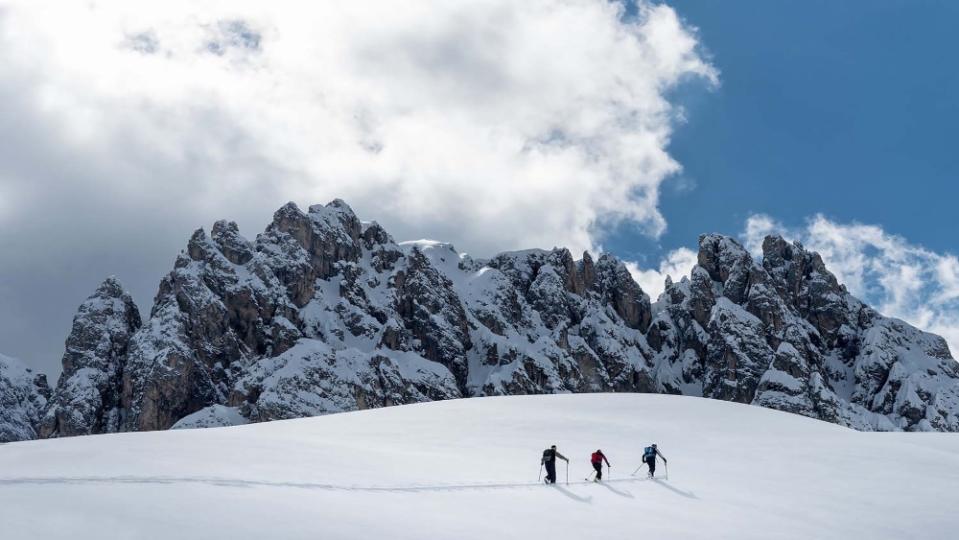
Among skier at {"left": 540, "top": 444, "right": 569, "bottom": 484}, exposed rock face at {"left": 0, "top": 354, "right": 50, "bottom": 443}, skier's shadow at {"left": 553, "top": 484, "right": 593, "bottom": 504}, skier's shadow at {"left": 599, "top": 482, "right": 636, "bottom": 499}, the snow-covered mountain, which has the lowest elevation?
skier's shadow at {"left": 553, "top": 484, "right": 593, "bottom": 504}

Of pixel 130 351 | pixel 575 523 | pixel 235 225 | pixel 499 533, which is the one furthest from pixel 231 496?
pixel 235 225

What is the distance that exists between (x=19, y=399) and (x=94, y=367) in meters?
23.0

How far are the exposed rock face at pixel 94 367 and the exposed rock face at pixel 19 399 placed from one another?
1146cm

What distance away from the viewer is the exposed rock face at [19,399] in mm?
161250

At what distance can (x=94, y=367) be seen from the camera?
160 m

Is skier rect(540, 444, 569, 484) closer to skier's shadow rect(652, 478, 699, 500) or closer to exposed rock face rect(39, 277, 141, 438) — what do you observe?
skier's shadow rect(652, 478, 699, 500)

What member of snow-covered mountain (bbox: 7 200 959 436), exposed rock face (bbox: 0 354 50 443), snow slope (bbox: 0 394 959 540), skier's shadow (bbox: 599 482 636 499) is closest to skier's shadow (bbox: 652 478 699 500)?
snow slope (bbox: 0 394 959 540)

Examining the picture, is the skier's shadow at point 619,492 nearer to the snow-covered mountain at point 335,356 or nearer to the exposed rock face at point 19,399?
the snow-covered mountain at point 335,356

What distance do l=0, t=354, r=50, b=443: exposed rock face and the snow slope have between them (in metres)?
143

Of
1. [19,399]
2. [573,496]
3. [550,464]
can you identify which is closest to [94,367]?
[19,399]

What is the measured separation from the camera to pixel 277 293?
17425cm

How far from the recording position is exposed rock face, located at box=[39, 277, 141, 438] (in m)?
152

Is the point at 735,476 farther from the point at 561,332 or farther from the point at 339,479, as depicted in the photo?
the point at 561,332

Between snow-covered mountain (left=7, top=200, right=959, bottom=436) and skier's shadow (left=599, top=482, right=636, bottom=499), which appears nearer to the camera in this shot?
skier's shadow (left=599, top=482, right=636, bottom=499)
